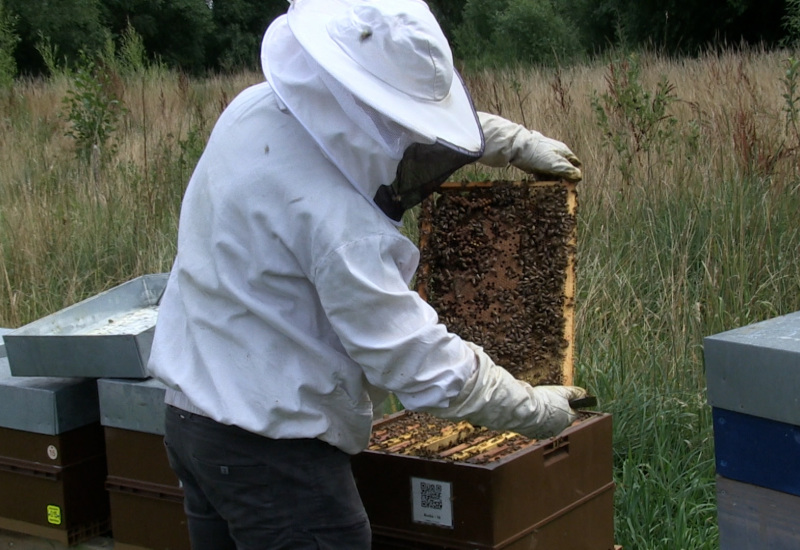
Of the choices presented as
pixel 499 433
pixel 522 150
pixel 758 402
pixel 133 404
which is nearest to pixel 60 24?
pixel 133 404

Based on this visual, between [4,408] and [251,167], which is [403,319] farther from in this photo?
[4,408]

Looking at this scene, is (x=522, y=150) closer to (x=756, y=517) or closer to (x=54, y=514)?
(x=756, y=517)

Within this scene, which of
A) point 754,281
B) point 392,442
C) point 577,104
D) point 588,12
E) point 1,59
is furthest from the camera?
point 588,12

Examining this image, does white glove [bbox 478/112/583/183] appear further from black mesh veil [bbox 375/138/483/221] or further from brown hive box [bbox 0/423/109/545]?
brown hive box [bbox 0/423/109/545]

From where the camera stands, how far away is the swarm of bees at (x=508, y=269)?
2717 mm

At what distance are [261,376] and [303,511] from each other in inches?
12.3

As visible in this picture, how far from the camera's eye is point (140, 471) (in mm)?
2709

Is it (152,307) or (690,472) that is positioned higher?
(152,307)

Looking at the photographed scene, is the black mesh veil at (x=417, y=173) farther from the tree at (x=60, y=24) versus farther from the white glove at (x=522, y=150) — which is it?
the tree at (x=60, y=24)

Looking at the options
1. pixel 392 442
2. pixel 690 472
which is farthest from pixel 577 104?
pixel 392 442

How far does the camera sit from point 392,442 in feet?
8.13

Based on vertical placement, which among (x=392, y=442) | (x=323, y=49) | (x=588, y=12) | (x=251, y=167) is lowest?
(x=392, y=442)

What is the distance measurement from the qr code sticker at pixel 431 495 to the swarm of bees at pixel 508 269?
2.06ft

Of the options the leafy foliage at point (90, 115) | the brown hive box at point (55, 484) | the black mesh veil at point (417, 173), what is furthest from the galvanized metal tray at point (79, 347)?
the leafy foliage at point (90, 115)
